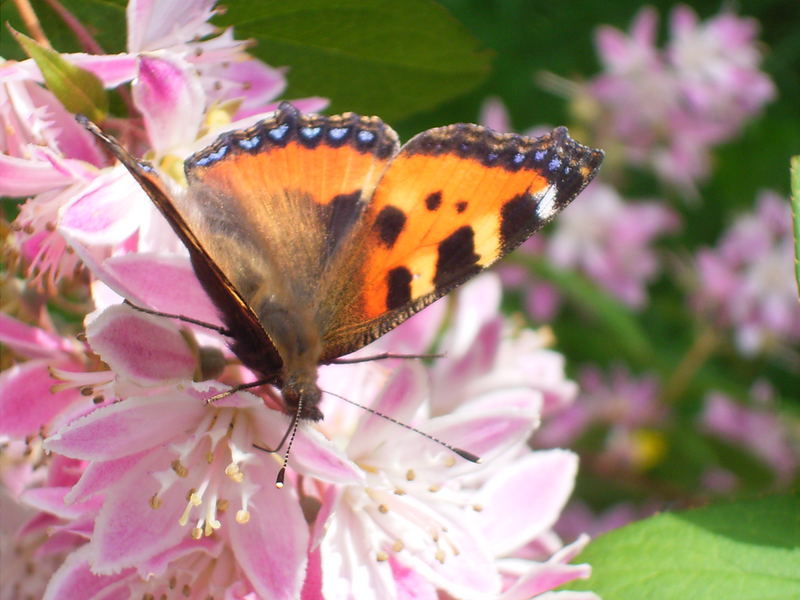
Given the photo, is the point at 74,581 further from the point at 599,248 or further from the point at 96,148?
the point at 599,248

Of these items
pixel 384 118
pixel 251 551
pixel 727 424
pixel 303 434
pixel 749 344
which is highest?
pixel 384 118

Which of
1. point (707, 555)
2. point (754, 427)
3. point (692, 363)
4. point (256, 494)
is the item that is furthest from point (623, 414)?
point (256, 494)

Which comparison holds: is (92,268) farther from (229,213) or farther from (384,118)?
(384,118)

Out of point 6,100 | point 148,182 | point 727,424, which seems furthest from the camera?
point 727,424

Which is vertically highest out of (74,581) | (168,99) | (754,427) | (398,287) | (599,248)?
(168,99)

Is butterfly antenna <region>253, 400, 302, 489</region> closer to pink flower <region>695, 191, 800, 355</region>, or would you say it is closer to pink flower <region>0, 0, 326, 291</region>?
pink flower <region>0, 0, 326, 291</region>

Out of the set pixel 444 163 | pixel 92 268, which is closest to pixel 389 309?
pixel 444 163
